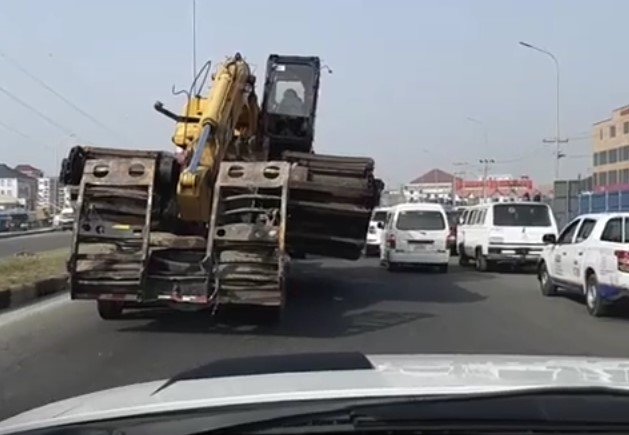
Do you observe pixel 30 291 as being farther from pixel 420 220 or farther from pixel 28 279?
pixel 420 220

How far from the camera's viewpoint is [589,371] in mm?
3248

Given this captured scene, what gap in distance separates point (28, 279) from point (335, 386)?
18.1 meters

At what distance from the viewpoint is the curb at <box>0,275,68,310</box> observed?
17.0 m

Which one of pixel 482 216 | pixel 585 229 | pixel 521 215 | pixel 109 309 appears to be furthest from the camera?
pixel 482 216

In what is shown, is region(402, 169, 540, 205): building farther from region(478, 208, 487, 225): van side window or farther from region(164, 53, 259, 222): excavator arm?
region(164, 53, 259, 222): excavator arm

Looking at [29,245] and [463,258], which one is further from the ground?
[463,258]

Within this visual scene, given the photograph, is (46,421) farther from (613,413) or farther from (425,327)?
(425,327)

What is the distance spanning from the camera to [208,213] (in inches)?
613

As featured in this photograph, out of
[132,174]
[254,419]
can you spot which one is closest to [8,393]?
[132,174]

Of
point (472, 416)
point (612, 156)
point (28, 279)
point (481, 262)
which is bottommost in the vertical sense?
point (28, 279)

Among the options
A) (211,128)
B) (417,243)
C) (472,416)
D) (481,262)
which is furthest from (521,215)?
(472,416)

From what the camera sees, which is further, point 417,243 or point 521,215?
point 521,215

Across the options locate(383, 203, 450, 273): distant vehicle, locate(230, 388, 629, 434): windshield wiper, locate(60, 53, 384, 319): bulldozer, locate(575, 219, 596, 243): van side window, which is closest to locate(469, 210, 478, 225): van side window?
locate(383, 203, 450, 273): distant vehicle

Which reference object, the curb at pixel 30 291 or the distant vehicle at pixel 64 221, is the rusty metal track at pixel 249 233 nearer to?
the curb at pixel 30 291
